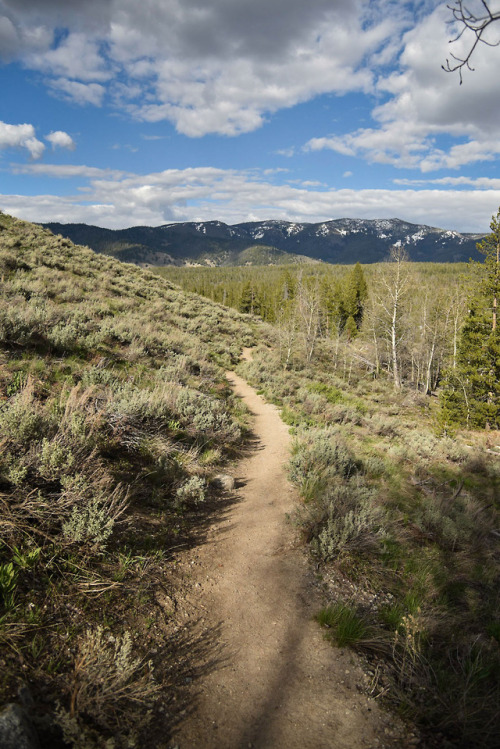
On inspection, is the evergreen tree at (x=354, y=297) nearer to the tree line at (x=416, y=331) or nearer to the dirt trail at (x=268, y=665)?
the tree line at (x=416, y=331)

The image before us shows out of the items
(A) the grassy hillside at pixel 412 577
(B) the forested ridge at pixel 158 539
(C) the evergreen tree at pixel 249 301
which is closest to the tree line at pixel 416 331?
(C) the evergreen tree at pixel 249 301

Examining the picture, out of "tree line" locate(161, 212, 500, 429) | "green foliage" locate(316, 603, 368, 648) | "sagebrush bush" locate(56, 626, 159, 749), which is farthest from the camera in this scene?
"tree line" locate(161, 212, 500, 429)

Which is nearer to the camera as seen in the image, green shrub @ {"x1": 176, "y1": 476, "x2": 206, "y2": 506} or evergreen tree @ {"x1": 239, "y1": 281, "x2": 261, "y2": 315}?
green shrub @ {"x1": 176, "y1": 476, "x2": 206, "y2": 506}

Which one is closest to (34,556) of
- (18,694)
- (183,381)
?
(18,694)

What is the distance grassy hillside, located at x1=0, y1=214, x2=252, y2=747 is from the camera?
2.35 m

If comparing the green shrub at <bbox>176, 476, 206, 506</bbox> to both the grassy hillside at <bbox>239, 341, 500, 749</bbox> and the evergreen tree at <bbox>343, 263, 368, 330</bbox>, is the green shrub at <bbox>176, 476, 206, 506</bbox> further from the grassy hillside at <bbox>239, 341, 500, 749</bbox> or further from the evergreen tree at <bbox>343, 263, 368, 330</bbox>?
the evergreen tree at <bbox>343, 263, 368, 330</bbox>

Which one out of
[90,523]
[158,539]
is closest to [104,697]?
[90,523]

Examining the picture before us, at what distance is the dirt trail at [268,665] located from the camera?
8.53ft

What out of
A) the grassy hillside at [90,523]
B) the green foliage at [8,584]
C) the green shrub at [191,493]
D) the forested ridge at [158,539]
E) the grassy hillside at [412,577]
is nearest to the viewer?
the grassy hillside at [90,523]

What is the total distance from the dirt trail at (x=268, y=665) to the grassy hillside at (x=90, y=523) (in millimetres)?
394

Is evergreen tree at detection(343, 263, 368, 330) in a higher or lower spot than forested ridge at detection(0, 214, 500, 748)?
higher

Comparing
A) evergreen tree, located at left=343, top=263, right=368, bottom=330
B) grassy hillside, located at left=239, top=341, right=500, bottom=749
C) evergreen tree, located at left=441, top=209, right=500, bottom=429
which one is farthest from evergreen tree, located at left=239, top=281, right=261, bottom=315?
grassy hillside, located at left=239, top=341, right=500, bottom=749

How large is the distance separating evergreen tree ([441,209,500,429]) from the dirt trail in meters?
19.3

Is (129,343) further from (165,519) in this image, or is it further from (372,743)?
(372,743)
